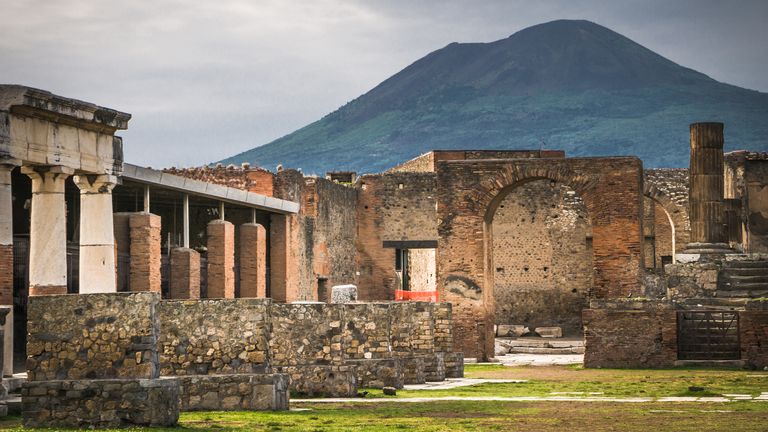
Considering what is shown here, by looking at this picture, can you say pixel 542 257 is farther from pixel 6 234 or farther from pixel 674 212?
pixel 6 234

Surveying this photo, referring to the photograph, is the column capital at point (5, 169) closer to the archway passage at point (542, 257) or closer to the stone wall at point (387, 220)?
the stone wall at point (387, 220)

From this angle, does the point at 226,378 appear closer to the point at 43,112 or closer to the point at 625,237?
the point at 43,112

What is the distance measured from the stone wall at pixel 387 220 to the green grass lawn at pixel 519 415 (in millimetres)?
24204

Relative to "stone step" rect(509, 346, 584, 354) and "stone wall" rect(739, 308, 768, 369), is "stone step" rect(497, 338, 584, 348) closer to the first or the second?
"stone step" rect(509, 346, 584, 354)

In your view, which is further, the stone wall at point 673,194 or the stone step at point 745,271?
the stone wall at point 673,194

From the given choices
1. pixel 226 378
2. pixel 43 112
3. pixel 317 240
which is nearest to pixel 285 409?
pixel 226 378

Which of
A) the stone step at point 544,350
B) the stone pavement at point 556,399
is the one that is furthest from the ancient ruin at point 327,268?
the stone step at point 544,350

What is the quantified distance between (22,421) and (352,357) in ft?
31.0

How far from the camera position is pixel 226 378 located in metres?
18.8

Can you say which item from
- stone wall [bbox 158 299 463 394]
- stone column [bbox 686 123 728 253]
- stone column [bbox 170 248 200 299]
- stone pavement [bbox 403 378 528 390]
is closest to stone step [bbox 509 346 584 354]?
stone column [bbox 686 123 728 253]

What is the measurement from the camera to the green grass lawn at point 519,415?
16547 millimetres

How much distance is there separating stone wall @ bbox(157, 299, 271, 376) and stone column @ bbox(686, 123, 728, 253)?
23512mm

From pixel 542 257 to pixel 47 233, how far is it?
28444mm

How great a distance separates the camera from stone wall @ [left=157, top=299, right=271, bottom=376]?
18.9m
